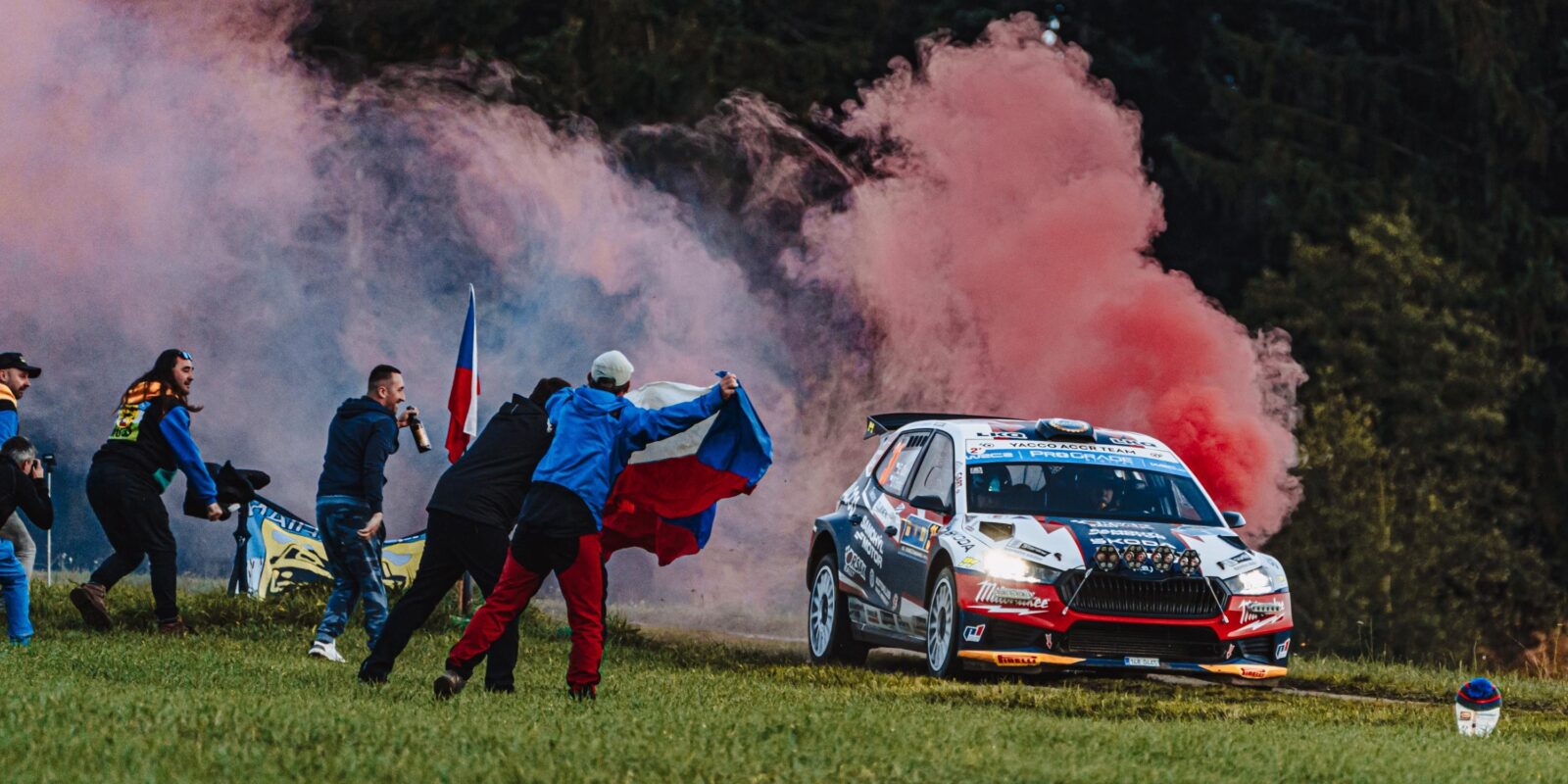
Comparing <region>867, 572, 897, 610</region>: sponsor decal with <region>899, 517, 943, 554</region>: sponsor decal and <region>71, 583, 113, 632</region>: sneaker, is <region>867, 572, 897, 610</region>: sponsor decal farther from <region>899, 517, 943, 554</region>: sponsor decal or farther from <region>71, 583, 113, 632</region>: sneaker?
<region>71, 583, 113, 632</region>: sneaker

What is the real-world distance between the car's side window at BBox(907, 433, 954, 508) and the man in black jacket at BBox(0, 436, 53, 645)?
5.90m

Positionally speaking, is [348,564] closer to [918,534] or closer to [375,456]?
[375,456]

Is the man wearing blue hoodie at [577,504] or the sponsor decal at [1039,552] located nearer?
the man wearing blue hoodie at [577,504]

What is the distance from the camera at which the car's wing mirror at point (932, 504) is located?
47.7 ft

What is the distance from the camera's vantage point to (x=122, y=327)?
953 inches

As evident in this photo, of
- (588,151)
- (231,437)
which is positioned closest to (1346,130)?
(588,151)

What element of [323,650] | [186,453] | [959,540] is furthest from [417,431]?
[959,540]

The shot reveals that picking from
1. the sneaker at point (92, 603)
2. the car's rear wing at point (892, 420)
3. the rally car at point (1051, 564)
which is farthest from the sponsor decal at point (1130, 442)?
the sneaker at point (92, 603)

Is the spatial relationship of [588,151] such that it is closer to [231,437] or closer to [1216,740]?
[231,437]

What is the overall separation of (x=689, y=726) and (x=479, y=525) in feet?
7.34

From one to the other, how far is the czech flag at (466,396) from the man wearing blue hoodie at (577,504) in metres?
6.33

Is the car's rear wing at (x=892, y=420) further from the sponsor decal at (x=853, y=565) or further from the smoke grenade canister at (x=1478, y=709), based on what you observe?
the smoke grenade canister at (x=1478, y=709)

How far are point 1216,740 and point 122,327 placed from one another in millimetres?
17242

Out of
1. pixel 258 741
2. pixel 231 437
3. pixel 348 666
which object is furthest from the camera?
pixel 231 437
